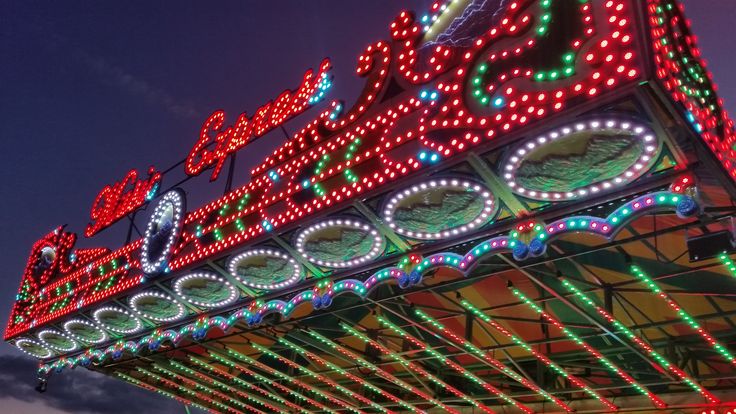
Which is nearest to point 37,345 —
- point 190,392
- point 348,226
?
point 190,392

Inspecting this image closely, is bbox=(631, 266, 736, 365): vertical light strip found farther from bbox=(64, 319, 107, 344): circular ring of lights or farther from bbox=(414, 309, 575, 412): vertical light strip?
bbox=(64, 319, 107, 344): circular ring of lights

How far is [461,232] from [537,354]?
5.94 meters

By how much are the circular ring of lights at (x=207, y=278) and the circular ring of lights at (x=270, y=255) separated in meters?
0.47

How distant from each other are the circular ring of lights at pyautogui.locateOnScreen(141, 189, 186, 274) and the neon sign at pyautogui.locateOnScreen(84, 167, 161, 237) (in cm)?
271

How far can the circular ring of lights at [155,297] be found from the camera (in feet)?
47.6

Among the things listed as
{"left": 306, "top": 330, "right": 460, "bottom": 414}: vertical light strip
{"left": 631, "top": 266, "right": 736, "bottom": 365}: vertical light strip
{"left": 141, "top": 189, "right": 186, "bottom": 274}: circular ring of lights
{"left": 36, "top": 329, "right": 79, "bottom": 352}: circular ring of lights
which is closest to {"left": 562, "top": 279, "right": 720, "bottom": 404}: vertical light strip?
{"left": 631, "top": 266, "right": 736, "bottom": 365}: vertical light strip

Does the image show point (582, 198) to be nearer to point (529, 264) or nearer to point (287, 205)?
point (529, 264)

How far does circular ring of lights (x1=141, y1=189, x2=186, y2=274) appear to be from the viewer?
13.6 m

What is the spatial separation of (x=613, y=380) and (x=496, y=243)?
32.1 feet

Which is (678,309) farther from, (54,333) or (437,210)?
(54,333)

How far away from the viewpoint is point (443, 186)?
8.60 m

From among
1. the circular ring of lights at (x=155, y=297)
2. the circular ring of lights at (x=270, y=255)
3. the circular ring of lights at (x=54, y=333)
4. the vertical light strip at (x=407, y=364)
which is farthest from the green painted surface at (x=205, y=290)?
the circular ring of lights at (x=54, y=333)

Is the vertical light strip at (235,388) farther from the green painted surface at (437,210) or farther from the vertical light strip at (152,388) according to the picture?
the green painted surface at (437,210)

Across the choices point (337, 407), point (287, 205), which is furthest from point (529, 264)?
point (337, 407)
